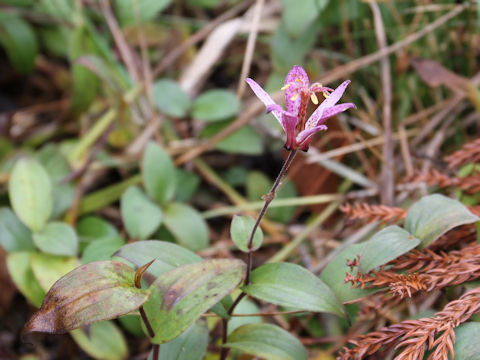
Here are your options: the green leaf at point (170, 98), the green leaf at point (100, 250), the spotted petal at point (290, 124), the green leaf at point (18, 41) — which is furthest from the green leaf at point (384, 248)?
the green leaf at point (18, 41)

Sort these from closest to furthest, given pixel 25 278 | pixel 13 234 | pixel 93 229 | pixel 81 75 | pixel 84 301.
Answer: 1. pixel 84 301
2. pixel 25 278
3. pixel 13 234
4. pixel 93 229
5. pixel 81 75

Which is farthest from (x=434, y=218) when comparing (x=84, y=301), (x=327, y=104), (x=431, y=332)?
(x=84, y=301)

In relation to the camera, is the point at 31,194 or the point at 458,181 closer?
the point at 458,181

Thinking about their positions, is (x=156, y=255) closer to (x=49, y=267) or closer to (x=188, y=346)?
(x=188, y=346)

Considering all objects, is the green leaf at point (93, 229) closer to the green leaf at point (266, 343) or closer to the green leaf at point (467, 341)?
the green leaf at point (266, 343)

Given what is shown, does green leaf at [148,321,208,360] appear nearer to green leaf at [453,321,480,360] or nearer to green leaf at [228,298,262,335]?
green leaf at [228,298,262,335]
